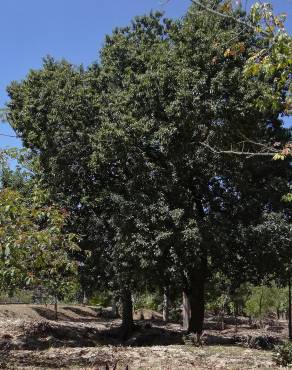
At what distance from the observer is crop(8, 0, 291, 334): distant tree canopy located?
1836 cm

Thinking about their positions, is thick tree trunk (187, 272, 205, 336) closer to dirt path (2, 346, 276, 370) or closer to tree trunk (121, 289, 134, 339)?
tree trunk (121, 289, 134, 339)

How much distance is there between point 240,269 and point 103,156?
24.7 ft

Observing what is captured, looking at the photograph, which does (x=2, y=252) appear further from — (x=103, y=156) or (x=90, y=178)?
(x=90, y=178)

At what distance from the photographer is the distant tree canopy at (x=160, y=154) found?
18359 mm

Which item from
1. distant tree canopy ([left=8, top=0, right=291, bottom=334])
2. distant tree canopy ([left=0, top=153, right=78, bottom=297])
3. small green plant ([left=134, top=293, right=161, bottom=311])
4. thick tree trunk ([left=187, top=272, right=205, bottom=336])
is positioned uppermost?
distant tree canopy ([left=8, top=0, right=291, bottom=334])

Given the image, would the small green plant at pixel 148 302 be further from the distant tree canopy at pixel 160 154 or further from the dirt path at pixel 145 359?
the dirt path at pixel 145 359

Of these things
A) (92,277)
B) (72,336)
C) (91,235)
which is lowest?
(72,336)

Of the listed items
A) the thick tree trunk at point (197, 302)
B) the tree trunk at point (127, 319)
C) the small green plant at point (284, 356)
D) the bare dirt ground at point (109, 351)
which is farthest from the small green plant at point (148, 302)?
the small green plant at point (284, 356)

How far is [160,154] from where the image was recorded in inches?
837

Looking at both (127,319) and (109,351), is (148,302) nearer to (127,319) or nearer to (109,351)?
(127,319)

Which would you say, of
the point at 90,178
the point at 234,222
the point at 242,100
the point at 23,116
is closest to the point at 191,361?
the point at 234,222

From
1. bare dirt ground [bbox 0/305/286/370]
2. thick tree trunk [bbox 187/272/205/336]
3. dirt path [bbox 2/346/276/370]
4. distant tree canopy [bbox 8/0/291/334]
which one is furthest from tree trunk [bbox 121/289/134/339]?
dirt path [bbox 2/346/276/370]

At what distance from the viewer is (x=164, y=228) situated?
61.8ft

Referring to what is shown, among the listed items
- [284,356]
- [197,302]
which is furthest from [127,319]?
[284,356]
